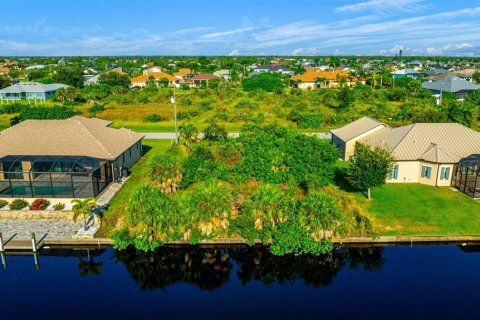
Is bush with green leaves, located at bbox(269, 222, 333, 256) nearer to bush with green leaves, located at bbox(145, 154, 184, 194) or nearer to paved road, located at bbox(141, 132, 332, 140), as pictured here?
bush with green leaves, located at bbox(145, 154, 184, 194)

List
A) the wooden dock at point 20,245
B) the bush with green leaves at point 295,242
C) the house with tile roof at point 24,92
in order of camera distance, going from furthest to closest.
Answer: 1. the house with tile roof at point 24,92
2. the wooden dock at point 20,245
3. the bush with green leaves at point 295,242

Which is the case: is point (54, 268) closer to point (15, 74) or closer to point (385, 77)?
point (385, 77)

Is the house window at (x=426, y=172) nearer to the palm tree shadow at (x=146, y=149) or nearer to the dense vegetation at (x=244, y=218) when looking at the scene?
the dense vegetation at (x=244, y=218)

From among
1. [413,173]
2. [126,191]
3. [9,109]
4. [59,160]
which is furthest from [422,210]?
[9,109]

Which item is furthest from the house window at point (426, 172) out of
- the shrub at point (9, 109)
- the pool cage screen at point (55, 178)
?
the shrub at point (9, 109)

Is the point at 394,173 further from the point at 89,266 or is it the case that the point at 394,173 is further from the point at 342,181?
the point at 89,266

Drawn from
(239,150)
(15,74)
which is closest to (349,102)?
(239,150)
